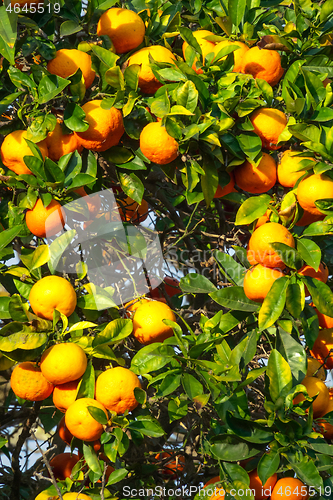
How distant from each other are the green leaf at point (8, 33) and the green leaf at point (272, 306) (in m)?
0.91

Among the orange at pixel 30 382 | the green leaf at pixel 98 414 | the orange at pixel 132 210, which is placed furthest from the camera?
the orange at pixel 132 210

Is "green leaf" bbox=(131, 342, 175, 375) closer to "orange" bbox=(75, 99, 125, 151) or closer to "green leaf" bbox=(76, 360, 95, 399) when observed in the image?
"green leaf" bbox=(76, 360, 95, 399)

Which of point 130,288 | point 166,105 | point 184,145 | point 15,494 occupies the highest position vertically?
point 166,105

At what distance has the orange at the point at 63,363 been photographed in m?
1.30

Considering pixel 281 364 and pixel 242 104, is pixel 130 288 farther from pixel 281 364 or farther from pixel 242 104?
pixel 242 104

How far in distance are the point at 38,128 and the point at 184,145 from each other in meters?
0.43

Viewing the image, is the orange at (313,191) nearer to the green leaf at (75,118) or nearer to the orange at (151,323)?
the orange at (151,323)

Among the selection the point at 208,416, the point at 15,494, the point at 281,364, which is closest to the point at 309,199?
the point at 281,364

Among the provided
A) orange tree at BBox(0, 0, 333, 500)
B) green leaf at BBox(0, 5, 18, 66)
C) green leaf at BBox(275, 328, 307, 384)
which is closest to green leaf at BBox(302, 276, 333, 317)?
orange tree at BBox(0, 0, 333, 500)

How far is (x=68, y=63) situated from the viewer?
147 cm

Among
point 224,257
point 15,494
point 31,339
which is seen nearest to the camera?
point 31,339

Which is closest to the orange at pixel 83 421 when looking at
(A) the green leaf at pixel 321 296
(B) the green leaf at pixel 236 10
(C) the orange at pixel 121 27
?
(A) the green leaf at pixel 321 296

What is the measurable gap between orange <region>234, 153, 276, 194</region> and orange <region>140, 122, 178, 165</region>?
0.78 feet

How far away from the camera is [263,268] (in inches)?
55.9
